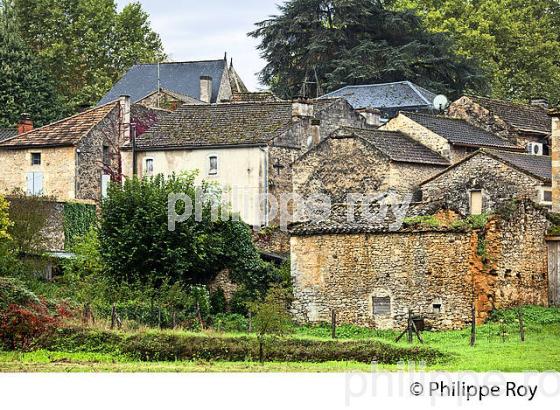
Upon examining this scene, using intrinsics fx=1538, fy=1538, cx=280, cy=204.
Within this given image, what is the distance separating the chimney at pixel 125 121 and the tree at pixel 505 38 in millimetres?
30419

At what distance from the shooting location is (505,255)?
4741cm

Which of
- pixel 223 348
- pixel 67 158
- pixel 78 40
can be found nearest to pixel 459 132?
pixel 67 158

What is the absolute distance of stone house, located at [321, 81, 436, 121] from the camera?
257ft

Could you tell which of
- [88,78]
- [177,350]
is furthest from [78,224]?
[88,78]

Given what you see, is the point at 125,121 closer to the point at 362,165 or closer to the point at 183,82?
the point at 362,165

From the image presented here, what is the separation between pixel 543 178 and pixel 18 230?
19.0 m

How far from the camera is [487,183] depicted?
179 feet

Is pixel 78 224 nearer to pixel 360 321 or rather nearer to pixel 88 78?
pixel 360 321

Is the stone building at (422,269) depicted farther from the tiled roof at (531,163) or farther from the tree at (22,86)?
the tree at (22,86)

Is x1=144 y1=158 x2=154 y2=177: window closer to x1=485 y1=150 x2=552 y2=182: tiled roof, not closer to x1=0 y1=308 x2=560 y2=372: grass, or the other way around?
x1=485 y1=150 x2=552 y2=182: tiled roof

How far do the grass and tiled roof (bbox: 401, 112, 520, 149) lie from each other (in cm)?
1762

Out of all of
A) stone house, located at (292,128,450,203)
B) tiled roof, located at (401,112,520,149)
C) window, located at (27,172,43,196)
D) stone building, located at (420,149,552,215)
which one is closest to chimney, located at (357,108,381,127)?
tiled roof, located at (401,112,520,149)

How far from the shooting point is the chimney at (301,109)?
65.9 m

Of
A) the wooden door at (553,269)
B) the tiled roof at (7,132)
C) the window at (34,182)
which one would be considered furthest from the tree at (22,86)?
the wooden door at (553,269)
